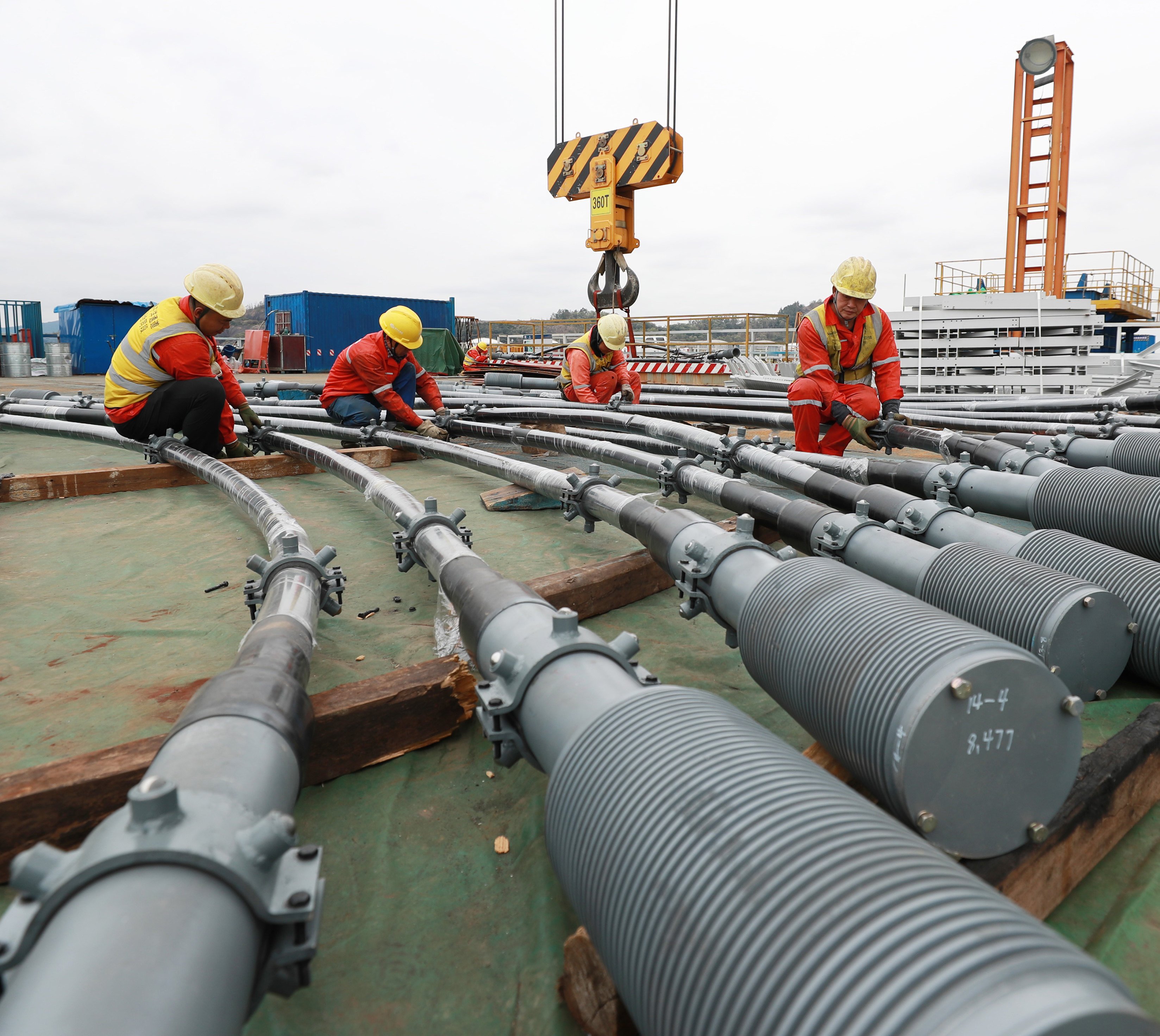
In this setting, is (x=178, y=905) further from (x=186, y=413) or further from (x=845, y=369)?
(x=845, y=369)

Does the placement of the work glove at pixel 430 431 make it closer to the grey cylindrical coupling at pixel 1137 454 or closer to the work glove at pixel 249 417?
the work glove at pixel 249 417

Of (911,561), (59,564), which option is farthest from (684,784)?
(59,564)

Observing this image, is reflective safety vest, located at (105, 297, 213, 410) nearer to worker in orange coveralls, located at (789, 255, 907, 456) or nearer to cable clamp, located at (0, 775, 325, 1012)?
worker in orange coveralls, located at (789, 255, 907, 456)

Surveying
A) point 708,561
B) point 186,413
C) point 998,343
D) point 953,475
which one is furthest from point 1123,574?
point 998,343

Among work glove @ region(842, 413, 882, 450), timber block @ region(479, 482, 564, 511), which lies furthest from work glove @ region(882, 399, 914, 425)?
timber block @ region(479, 482, 564, 511)

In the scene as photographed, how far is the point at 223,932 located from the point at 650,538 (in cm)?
171

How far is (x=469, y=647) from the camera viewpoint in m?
1.72

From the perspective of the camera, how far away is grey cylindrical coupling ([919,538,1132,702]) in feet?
5.71

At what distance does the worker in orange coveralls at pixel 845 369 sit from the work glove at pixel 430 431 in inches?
97.1

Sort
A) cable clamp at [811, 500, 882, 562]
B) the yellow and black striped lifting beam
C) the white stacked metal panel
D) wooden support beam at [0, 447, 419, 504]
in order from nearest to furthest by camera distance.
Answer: cable clamp at [811, 500, 882, 562], wooden support beam at [0, 447, 419, 504], the yellow and black striped lifting beam, the white stacked metal panel

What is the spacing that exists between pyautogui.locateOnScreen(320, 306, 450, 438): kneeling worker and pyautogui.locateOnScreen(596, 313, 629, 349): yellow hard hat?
76.6 inches

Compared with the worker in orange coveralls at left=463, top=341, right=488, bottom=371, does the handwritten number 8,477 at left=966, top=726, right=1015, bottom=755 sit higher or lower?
lower

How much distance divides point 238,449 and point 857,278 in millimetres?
4156

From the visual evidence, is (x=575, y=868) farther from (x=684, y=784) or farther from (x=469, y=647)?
(x=469, y=647)
